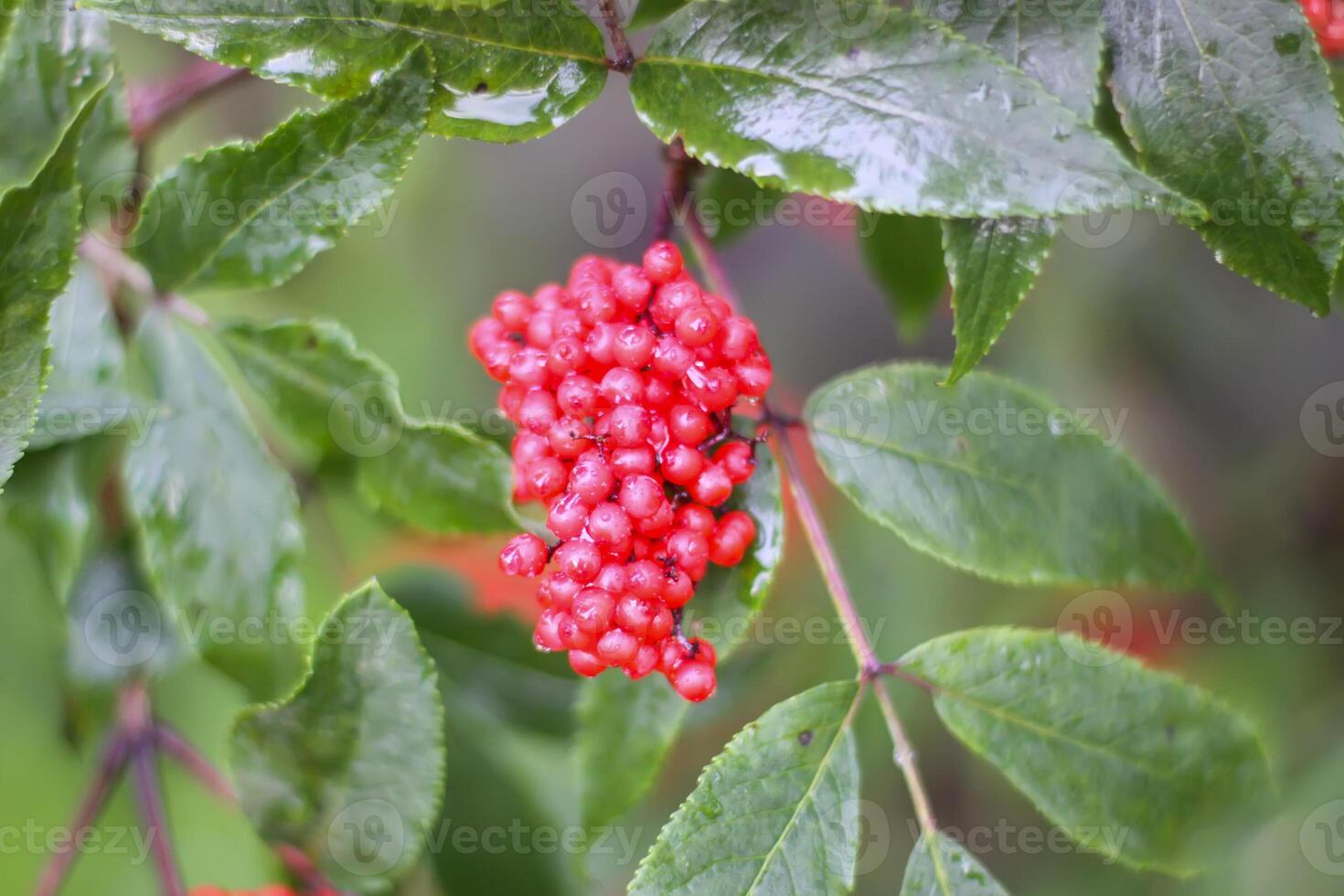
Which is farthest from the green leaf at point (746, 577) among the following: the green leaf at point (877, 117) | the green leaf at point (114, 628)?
the green leaf at point (114, 628)

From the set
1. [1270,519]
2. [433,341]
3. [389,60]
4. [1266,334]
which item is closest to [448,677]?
[389,60]

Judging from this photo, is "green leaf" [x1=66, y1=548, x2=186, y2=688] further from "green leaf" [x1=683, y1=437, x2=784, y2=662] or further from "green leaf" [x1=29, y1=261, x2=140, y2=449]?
"green leaf" [x1=683, y1=437, x2=784, y2=662]

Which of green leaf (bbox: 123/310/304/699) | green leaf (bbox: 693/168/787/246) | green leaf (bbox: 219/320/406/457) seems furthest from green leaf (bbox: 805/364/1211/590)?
green leaf (bbox: 123/310/304/699)

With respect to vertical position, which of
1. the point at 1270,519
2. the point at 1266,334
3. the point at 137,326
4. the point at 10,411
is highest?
the point at 137,326

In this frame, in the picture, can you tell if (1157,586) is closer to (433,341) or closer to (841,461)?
(841,461)

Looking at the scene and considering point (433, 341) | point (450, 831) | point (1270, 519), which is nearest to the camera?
point (450, 831)

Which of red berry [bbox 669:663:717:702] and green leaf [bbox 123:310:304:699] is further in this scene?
green leaf [bbox 123:310:304:699]

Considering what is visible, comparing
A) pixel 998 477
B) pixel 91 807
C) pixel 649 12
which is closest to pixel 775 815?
pixel 998 477
